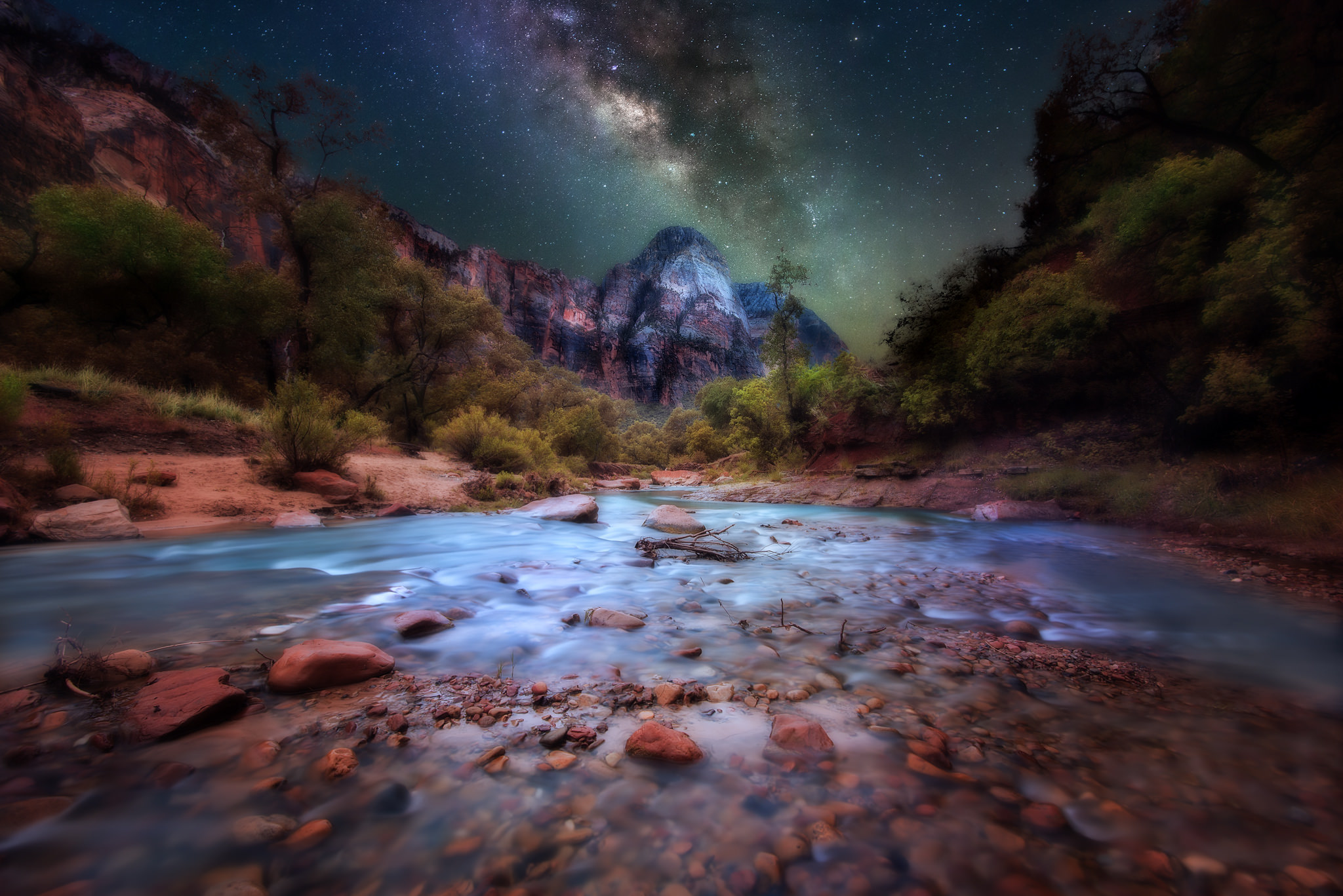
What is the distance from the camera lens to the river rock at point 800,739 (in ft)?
6.02

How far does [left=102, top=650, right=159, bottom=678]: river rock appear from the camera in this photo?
2.26 metres

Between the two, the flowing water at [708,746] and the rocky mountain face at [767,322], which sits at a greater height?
the rocky mountain face at [767,322]

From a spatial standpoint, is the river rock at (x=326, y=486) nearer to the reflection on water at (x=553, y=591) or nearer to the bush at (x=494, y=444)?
the reflection on water at (x=553, y=591)

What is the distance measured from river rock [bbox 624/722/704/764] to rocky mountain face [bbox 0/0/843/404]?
24.8m

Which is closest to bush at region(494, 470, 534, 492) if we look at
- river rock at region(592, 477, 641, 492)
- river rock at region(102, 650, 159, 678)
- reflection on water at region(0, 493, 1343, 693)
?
reflection on water at region(0, 493, 1343, 693)

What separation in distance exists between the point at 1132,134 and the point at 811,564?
14859mm

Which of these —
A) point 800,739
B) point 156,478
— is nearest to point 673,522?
point 800,739

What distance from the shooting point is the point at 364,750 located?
177cm

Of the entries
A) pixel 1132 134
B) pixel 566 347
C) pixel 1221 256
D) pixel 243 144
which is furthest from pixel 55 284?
pixel 566 347

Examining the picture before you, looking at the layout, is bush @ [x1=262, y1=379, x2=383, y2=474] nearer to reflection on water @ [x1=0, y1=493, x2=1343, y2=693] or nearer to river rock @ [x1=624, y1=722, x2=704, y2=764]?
reflection on water @ [x1=0, y1=493, x2=1343, y2=693]

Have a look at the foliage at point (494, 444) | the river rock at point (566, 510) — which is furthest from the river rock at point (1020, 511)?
the foliage at point (494, 444)

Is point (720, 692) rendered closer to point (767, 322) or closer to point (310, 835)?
point (310, 835)

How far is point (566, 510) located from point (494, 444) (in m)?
6.68

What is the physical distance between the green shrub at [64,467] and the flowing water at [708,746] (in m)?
2.57
